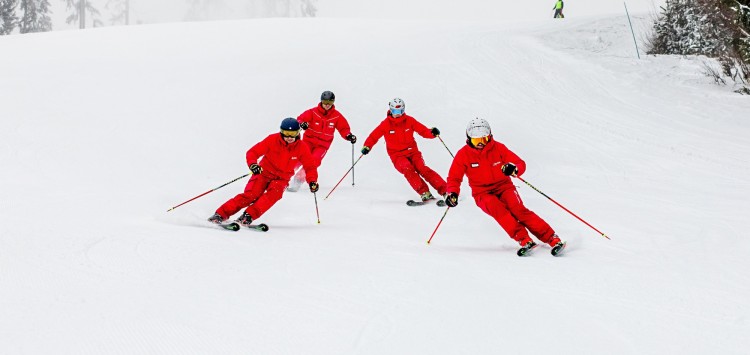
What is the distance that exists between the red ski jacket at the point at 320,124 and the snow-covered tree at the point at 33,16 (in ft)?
104

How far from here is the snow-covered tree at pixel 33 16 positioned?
33.3 meters

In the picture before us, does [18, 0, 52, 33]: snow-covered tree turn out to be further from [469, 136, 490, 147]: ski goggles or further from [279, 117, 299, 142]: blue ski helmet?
[469, 136, 490, 147]: ski goggles

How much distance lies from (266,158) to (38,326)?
11.6 feet

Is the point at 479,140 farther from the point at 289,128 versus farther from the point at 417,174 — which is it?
the point at 417,174

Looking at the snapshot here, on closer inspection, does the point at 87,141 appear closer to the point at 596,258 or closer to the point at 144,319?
the point at 144,319

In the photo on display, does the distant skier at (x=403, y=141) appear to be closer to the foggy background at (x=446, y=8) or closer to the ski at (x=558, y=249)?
the ski at (x=558, y=249)

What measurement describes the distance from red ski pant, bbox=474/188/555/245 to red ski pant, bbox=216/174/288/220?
233cm

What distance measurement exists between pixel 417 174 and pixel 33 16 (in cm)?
3459

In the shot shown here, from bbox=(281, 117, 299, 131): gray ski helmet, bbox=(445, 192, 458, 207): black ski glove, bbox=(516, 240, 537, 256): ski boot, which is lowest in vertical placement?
bbox=(516, 240, 537, 256): ski boot

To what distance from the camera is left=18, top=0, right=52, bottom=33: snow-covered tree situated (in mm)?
33344

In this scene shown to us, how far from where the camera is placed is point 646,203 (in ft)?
25.1

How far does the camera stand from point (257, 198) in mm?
6672

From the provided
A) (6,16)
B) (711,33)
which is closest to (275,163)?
(711,33)

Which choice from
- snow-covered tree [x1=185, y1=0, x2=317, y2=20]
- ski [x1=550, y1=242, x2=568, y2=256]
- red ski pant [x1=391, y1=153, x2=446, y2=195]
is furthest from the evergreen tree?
ski [x1=550, y1=242, x2=568, y2=256]
